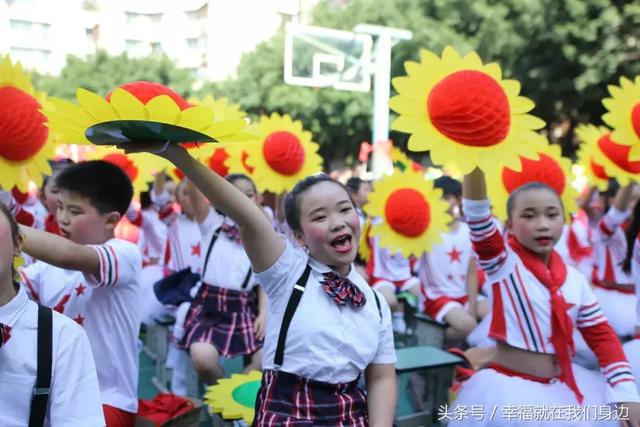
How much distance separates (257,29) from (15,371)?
39.6 m

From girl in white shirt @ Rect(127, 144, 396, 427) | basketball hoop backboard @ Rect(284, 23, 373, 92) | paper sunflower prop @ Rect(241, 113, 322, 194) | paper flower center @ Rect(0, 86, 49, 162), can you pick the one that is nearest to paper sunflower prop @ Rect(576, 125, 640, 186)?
paper sunflower prop @ Rect(241, 113, 322, 194)

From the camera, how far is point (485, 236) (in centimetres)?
219

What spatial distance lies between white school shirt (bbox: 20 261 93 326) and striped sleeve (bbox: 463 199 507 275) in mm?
1361

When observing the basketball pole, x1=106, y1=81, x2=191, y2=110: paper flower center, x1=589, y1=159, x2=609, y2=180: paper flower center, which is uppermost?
the basketball pole

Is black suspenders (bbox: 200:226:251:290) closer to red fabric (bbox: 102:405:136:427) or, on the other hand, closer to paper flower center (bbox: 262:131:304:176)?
paper flower center (bbox: 262:131:304:176)

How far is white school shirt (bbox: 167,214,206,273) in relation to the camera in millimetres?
4707

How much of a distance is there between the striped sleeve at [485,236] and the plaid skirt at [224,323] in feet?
5.18

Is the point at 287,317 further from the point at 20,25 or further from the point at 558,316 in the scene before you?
the point at 20,25

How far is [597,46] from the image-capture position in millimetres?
11609

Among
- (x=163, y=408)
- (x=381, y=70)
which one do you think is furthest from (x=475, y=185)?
(x=381, y=70)

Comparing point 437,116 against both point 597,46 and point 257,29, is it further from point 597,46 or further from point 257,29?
point 257,29

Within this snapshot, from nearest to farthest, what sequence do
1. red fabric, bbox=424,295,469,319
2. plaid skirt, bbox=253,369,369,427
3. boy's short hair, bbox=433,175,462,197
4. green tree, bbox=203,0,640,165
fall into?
plaid skirt, bbox=253,369,369,427, red fabric, bbox=424,295,469,319, boy's short hair, bbox=433,175,462,197, green tree, bbox=203,0,640,165

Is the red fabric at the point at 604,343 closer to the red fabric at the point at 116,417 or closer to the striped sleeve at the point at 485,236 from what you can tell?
the striped sleeve at the point at 485,236

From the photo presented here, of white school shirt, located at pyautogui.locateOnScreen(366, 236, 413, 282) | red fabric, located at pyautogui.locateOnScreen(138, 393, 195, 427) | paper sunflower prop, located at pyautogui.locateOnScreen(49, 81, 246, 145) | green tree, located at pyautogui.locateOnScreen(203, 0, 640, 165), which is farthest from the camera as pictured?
green tree, located at pyautogui.locateOnScreen(203, 0, 640, 165)
